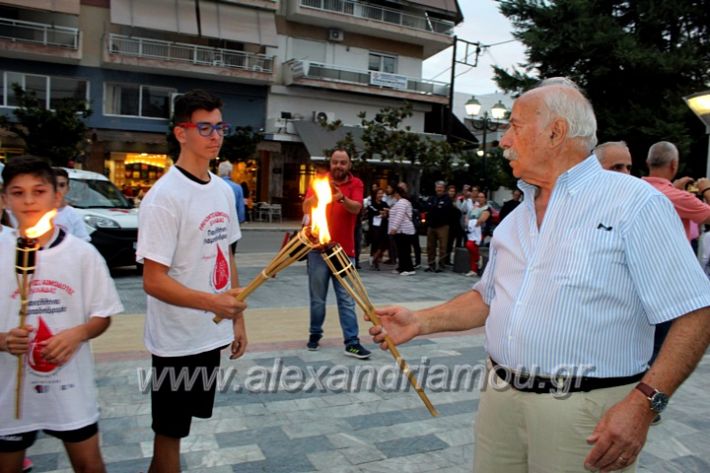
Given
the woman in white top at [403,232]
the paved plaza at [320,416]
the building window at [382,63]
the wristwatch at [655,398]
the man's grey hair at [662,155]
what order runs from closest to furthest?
the wristwatch at [655,398]
the paved plaza at [320,416]
the man's grey hair at [662,155]
the woman in white top at [403,232]
the building window at [382,63]

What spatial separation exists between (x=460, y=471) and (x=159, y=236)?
2.30 meters

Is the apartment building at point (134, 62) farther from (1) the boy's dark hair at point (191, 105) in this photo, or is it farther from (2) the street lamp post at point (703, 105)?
(1) the boy's dark hair at point (191, 105)

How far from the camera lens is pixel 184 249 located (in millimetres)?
2924

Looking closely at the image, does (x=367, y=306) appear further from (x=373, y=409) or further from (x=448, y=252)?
(x=448, y=252)

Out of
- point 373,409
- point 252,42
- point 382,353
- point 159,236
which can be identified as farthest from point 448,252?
point 252,42

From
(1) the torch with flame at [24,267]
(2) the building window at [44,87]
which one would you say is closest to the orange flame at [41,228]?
(1) the torch with flame at [24,267]

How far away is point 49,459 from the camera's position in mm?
3641

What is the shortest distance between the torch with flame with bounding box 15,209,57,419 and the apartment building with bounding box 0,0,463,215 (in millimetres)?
24881

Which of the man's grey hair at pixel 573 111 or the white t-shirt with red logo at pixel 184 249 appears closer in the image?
the man's grey hair at pixel 573 111

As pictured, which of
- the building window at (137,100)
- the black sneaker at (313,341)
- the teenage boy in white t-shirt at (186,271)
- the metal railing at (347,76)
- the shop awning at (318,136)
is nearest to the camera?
the teenage boy in white t-shirt at (186,271)

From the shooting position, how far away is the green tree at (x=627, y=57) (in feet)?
64.0

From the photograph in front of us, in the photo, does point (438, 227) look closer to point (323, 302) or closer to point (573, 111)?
point (323, 302)

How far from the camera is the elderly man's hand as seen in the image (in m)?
1.91

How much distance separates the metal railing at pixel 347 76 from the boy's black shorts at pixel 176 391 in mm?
27097
